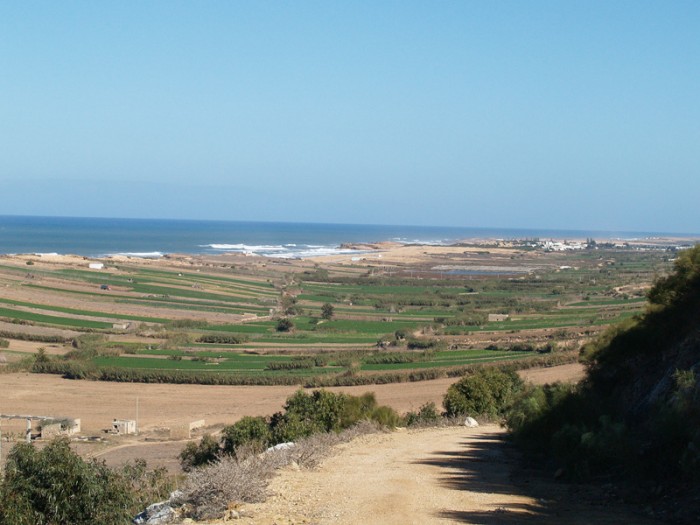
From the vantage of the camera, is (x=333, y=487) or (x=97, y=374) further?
(x=97, y=374)

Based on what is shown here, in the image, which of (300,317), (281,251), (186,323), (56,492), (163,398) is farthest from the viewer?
(281,251)

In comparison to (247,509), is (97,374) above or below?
below

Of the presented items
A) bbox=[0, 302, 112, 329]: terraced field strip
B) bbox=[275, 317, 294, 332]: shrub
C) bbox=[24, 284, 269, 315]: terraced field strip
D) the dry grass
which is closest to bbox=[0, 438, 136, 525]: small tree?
the dry grass

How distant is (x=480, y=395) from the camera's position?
2647 cm

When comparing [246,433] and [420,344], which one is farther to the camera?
[420,344]

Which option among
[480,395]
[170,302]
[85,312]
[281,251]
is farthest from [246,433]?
[281,251]

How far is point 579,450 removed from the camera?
13477 millimetres

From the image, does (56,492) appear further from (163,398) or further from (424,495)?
(163,398)

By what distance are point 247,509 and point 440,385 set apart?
31209 millimetres

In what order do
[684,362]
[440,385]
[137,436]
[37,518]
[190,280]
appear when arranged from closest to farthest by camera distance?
[37,518] → [684,362] → [137,436] → [440,385] → [190,280]

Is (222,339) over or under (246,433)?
under

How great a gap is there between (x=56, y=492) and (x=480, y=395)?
16.2 meters

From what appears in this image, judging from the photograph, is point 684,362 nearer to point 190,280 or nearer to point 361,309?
point 361,309

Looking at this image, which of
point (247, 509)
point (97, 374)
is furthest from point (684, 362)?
point (97, 374)
